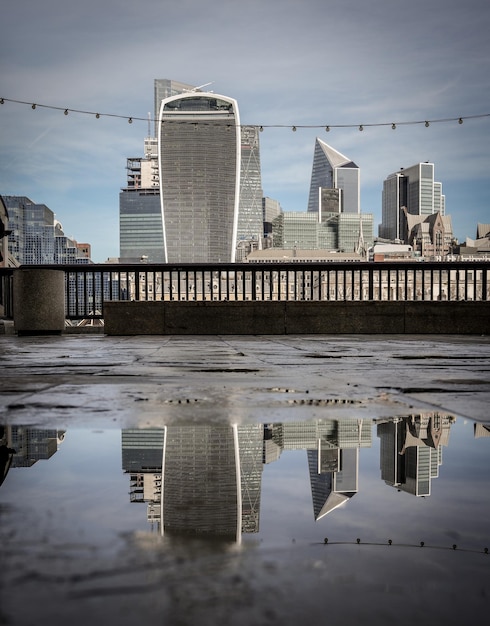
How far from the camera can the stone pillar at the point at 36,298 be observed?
1158 centimetres

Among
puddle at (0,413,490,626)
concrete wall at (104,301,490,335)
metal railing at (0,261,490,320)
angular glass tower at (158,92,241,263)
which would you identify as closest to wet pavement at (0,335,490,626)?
puddle at (0,413,490,626)

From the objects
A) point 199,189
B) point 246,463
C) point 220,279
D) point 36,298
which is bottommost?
point 246,463

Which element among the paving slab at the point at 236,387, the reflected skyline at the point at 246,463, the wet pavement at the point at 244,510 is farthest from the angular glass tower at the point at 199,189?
the reflected skyline at the point at 246,463

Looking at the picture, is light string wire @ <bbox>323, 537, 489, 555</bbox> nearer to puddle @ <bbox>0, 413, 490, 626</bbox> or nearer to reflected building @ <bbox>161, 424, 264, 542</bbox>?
puddle @ <bbox>0, 413, 490, 626</bbox>

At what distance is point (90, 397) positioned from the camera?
3.38 m

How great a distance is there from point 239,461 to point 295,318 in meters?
10.6

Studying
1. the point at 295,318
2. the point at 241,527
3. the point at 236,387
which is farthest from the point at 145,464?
the point at 295,318

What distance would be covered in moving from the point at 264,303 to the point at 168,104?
16332 cm

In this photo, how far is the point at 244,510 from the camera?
4.73 ft

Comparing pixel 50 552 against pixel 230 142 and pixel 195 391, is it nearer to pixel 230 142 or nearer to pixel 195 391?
pixel 195 391

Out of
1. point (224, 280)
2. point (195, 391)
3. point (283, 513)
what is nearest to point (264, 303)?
point (224, 280)

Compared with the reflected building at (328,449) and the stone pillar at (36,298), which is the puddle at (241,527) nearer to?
the reflected building at (328,449)

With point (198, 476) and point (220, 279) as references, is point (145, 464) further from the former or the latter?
point (220, 279)

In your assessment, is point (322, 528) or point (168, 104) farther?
point (168, 104)
